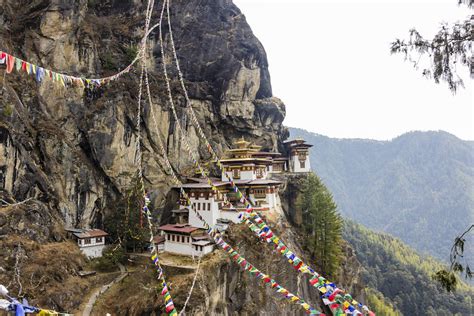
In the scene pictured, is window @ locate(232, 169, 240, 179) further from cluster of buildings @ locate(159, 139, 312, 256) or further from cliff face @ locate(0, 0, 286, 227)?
cliff face @ locate(0, 0, 286, 227)

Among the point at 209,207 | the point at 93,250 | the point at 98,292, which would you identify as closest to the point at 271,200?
the point at 209,207

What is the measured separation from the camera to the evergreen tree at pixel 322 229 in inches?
1480

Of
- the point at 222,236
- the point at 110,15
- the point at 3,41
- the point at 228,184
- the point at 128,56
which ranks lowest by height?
the point at 222,236

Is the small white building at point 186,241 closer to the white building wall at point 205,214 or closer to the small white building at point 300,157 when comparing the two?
the white building wall at point 205,214

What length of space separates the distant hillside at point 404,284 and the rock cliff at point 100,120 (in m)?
45.6

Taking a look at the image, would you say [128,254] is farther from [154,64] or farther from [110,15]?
[110,15]

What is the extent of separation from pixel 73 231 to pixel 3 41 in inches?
717

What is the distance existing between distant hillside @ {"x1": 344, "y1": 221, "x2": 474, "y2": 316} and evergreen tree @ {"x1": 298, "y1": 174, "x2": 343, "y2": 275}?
31384mm

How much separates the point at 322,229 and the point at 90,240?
2453 centimetres

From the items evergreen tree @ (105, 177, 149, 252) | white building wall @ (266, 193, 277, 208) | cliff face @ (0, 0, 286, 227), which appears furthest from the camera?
white building wall @ (266, 193, 277, 208)

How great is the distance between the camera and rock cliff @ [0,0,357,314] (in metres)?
23.8

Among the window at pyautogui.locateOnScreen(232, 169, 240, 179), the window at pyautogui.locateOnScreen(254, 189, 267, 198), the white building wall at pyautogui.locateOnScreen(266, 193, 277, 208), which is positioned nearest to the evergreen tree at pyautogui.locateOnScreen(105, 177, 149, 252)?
the window at pyautogui.locateOnScreen(232, 169, 240, 179)

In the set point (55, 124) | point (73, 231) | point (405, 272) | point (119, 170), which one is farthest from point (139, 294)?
point (405, 272)

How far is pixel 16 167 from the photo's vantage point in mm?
24719
